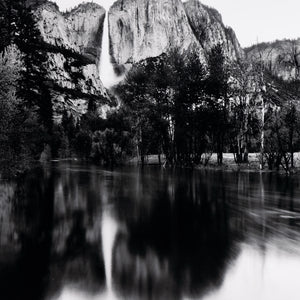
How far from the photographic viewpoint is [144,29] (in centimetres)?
19000

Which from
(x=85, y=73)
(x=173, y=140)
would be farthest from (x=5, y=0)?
(x=85, y=73)

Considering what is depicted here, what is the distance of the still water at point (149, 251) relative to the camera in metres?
5.50

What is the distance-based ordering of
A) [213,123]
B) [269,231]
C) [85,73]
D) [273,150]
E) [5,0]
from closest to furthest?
[269,231] → [273,150] → [5,0] → [213,123] → [85,73]

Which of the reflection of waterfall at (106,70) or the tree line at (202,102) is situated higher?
the reflection of waterfall at (106,70)

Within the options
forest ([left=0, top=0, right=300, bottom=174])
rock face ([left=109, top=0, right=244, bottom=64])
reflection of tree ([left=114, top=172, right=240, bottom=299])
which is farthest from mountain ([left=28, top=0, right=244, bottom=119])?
reflection of tree ([left=114, top=172, right=240, bottom=299])

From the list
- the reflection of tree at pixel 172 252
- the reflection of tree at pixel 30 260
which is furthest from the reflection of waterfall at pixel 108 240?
the reflection of tree at pixel 30 260

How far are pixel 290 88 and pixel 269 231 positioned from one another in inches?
1058

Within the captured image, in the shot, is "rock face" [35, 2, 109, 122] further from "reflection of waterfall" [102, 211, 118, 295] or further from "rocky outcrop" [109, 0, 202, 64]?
"reflection of waterfall" [102, 211, 118, 295]

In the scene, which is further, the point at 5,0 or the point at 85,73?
the point at 85,73

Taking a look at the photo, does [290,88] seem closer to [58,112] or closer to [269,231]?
[269,231]

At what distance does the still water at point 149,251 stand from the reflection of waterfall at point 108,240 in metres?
0.02

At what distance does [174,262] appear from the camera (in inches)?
267

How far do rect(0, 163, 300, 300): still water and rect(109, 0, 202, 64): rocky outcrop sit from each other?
173822 millimetres

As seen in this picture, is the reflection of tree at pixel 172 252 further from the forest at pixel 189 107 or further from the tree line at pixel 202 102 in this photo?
the tree line at pixel 202 102
